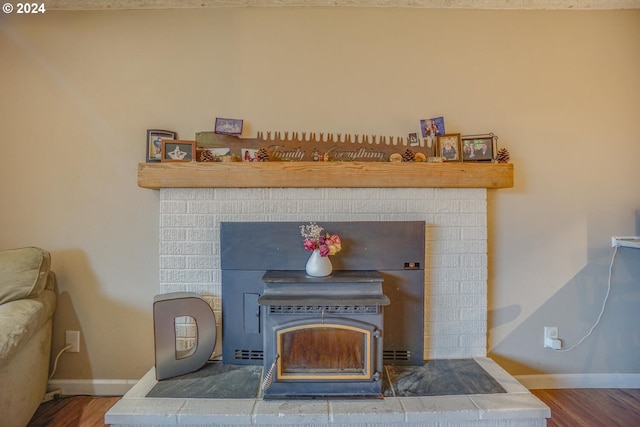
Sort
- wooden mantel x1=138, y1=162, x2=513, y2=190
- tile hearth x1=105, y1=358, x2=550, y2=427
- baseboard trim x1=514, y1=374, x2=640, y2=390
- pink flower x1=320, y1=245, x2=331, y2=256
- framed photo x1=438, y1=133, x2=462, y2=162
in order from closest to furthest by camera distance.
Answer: tile hearth x1=105, y1=358, x2=550, y2=427
pink flower x1=320, y1=245, x2=331, y2=256
wooden mantel x1=138, y1=162, x2=513, y2=190
framed photo x1=438, y1=133, x2=462, y2=162
baseboard trim x1=514, y1=374, x2=640, y2=390

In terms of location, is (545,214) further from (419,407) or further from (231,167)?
(231,167)

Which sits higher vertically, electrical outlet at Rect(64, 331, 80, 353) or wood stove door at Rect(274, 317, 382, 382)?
wood stove door at Rect(274, 317, 382, 382)

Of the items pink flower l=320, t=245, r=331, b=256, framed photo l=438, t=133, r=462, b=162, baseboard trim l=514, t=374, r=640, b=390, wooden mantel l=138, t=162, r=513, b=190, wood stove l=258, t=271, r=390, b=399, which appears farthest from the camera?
baseboard trim l=514, t=374, r=640, b=390

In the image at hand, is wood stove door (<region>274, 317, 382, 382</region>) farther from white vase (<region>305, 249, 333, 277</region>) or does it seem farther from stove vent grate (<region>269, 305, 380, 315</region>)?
white vase (<region>305, 249, 333, 277</region>)

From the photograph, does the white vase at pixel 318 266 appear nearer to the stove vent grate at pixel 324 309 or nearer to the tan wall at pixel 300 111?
the stove vent grate at pixel 324 309

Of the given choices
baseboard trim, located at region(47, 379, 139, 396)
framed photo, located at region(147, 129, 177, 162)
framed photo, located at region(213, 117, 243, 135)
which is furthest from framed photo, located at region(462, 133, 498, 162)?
baseboard trim, located at region(47, 379, 139, 396)

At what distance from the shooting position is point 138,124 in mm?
1984

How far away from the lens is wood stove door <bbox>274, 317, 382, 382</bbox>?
1.52 m

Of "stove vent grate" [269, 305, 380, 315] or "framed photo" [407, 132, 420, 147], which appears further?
"framed photo" [407, 132, 420, 147]

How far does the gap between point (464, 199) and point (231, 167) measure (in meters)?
1.36

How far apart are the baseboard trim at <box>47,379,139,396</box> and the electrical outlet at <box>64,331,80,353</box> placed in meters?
0.20

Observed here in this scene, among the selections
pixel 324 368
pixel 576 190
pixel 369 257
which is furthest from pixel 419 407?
pixel 576 190

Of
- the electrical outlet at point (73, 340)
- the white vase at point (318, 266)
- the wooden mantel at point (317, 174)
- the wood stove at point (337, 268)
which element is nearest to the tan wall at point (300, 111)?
the electrical outlet at point (73, 340)

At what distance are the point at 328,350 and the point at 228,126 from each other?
1.39 m
